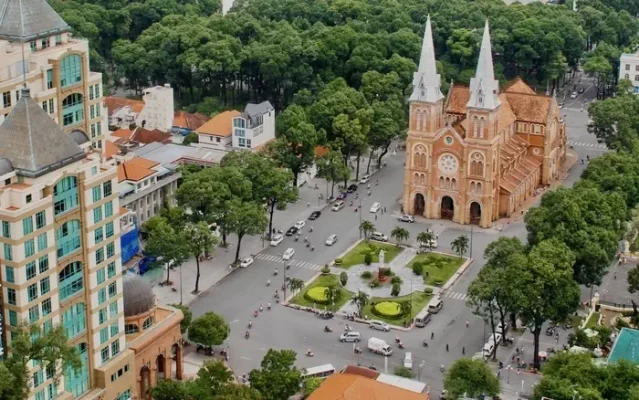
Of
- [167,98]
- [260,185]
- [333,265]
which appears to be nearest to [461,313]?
[333,265]

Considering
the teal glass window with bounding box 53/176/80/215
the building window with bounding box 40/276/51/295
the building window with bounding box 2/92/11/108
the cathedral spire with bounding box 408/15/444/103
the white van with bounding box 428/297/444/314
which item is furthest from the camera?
the cathedral spire with bounding box 408/15/444/103

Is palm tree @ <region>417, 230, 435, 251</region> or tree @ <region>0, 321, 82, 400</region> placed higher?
tree @ <region>0, 321, 82, 400</region>

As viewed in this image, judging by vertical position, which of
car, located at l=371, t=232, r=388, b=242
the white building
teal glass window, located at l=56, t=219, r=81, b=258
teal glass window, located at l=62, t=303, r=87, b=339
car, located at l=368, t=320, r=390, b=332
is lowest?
car, located at l=368, t=320, r=390, b=332

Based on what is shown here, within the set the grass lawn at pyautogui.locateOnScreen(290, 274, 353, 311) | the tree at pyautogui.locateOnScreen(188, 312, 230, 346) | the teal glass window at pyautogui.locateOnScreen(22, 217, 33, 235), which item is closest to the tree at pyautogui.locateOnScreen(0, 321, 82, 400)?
the teal glass window at pyautogui.locateOnScreen(22, 217, 33, 235)

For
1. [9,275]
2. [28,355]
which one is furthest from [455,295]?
[9,275]

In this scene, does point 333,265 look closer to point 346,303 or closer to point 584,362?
point 346,303

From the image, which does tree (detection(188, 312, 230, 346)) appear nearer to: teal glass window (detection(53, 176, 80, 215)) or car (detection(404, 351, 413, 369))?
car (detection(404, 351, 413, 369))

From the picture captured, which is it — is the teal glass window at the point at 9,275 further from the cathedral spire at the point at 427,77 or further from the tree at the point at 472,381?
the cathedral spire at the point at 427,77

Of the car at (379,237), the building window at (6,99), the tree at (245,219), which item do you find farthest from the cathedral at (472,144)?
the building window at (6,99)
